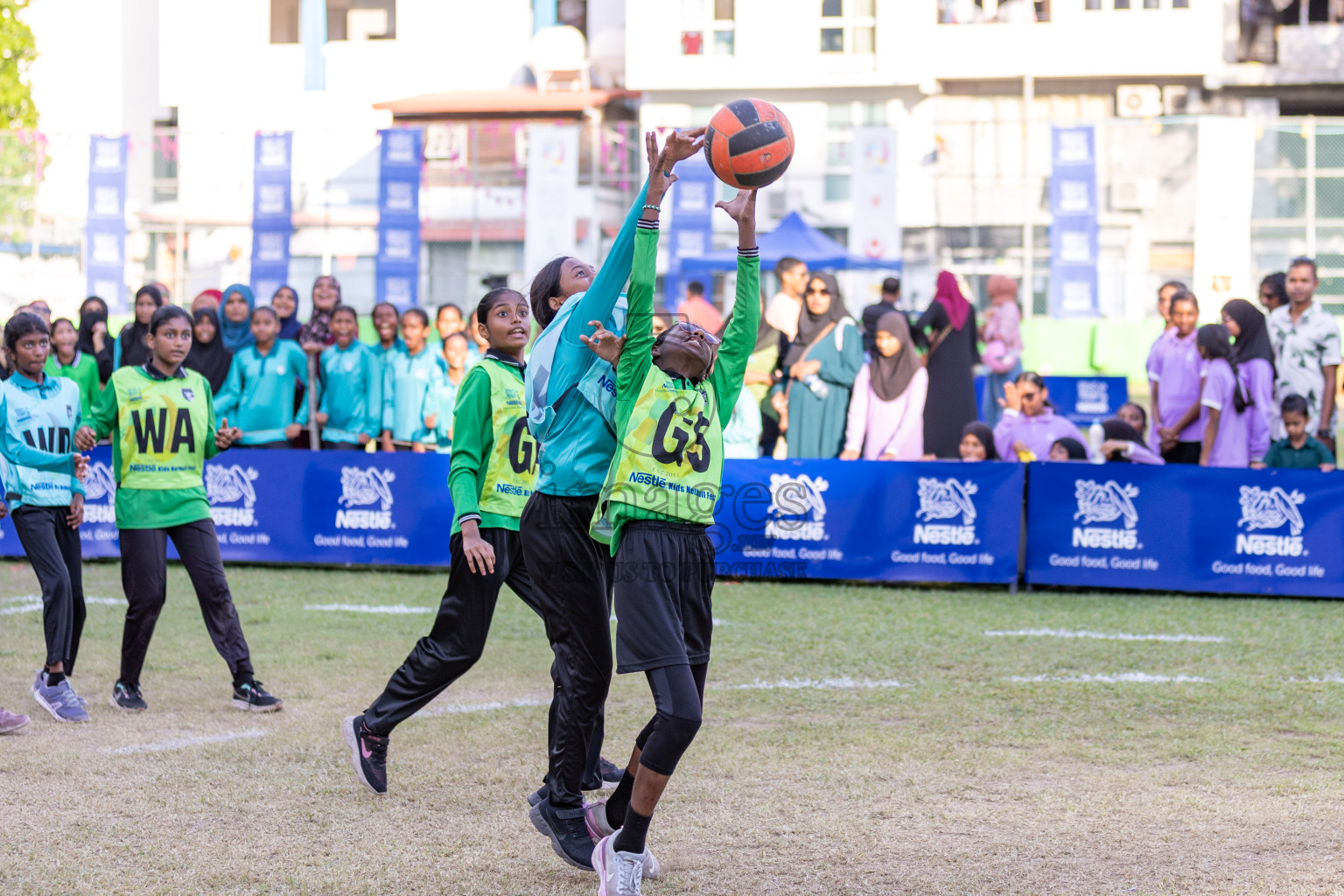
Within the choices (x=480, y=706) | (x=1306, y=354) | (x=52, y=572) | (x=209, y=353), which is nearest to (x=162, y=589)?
(x=52, y=572)

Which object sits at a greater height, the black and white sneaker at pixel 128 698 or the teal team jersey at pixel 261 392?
the teal team jersey at pixel 261 392

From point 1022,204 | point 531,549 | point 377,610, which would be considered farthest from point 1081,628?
point 1022,204

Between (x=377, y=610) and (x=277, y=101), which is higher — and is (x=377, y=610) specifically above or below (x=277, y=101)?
below

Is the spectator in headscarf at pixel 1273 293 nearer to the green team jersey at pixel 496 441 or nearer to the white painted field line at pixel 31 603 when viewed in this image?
the green team jersey at pixel 496 441

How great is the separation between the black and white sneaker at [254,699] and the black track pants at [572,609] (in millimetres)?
2630

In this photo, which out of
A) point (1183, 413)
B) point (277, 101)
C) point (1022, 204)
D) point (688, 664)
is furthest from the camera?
point (277, 101)

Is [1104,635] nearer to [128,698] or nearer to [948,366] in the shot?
[948,366]

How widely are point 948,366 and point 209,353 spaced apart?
246 inches

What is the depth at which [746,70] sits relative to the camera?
4066 centimetres

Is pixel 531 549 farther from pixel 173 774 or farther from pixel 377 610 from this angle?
pixel 377 610

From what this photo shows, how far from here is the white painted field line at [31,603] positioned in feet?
33.3

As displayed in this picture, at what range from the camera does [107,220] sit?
75.9 feet

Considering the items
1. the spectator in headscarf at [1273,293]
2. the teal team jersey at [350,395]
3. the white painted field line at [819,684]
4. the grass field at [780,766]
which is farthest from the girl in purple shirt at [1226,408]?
the teal team jersey at [350,395]

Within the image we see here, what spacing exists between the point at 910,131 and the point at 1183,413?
19.8 m
